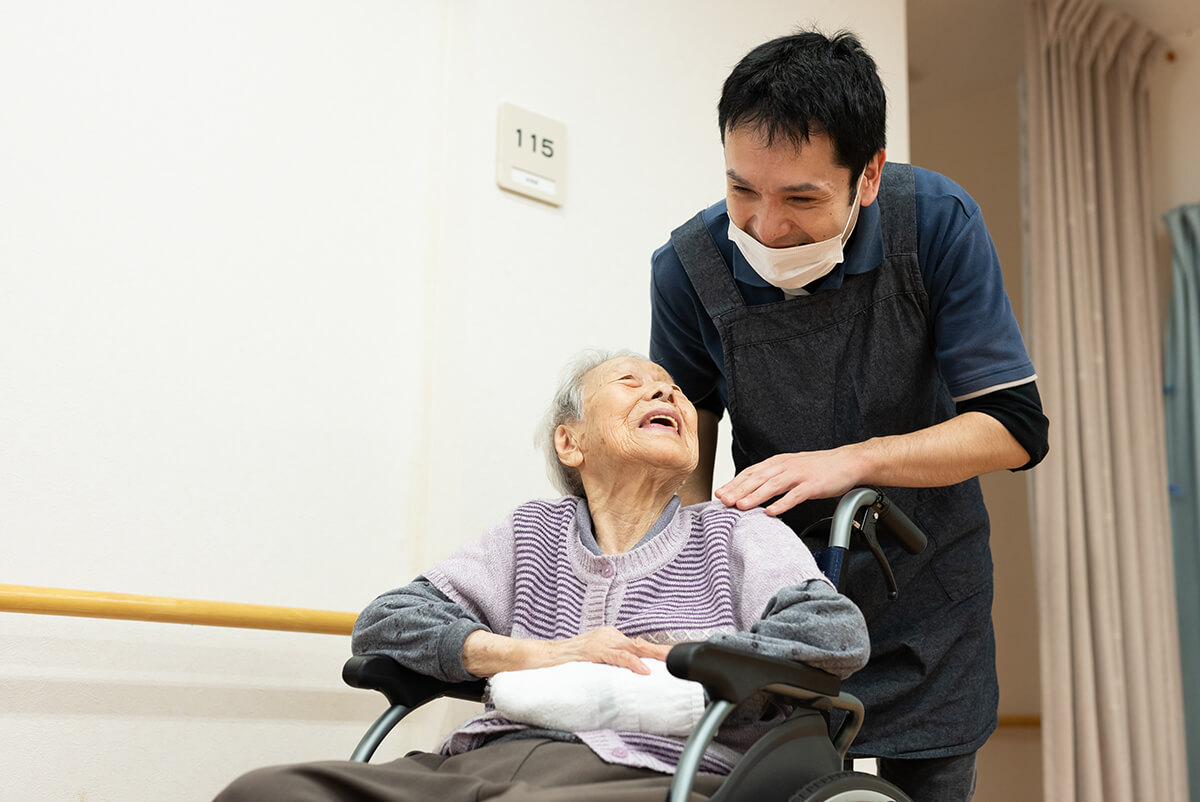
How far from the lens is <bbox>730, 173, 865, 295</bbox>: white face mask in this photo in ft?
5.28

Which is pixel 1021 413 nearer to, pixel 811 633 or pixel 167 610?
pixel 811 633

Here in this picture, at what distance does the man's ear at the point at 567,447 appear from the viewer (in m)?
1.66

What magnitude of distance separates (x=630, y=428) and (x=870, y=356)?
41cm

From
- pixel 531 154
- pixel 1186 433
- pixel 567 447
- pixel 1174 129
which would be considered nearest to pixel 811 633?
pixel 567 447

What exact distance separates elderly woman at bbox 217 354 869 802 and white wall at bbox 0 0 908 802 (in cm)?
57

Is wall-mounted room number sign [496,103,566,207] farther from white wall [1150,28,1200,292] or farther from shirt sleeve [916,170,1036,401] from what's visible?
white wall [1150,28,1200,292]

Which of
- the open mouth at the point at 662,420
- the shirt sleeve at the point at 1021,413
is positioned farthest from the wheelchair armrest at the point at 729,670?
the shirt sleeve at the point at 1021,413

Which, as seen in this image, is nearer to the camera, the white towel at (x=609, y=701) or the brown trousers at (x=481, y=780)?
the brown trousers at (x=481, y=780)

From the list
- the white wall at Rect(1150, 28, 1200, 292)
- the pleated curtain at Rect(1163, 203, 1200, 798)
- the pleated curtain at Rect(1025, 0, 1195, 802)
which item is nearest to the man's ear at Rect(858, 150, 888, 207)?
the pleated curtain at Rect(1025, 0, 1195, 802)

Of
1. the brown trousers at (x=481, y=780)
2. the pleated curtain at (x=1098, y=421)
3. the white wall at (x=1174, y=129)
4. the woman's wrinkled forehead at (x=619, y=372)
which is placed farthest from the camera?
the white wall at (x=1174, y=129)

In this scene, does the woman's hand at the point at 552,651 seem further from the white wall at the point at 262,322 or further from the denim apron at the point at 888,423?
the white wall at the point at 262,322

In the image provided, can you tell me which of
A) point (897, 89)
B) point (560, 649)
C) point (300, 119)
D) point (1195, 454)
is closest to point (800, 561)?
point (560, 649)

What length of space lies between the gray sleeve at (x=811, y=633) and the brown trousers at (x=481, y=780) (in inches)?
6.2

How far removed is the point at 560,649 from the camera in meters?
1.32
